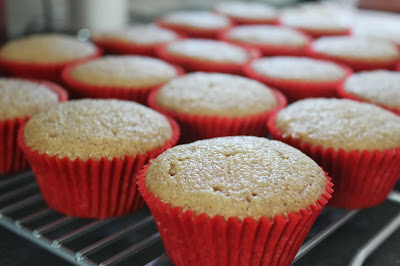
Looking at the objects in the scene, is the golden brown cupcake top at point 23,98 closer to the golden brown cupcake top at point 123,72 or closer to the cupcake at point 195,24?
the golden brown cupcake top at point 123,72

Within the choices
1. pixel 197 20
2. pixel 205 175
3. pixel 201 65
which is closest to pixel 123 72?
pixel 201 65

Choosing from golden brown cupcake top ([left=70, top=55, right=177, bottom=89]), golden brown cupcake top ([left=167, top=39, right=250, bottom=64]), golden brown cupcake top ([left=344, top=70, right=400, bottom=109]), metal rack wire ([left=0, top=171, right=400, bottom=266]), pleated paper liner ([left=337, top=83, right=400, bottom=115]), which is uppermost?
golden brown cupcake top ([left=344, top=70, right=400, bottom=109])

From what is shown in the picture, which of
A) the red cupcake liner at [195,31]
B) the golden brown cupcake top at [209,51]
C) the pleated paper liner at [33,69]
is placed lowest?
the pleated paper liner at [33,69]

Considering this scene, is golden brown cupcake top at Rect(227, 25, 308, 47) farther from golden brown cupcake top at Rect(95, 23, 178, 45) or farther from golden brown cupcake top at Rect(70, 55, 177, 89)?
golden brown cupcake top at Rect(70, 55, 177, 89)

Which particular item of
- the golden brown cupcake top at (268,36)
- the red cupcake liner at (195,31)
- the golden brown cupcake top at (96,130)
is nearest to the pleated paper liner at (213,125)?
the golden brown cupcake top at (96,130)

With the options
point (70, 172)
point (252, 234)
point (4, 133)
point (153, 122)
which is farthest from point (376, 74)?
point (4, 133)

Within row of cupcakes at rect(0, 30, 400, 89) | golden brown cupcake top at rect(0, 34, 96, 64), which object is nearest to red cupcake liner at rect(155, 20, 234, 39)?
row of cupcakes at rect(0, 30, 400, 89)

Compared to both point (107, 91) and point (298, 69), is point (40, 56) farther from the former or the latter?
point (298, 69)
